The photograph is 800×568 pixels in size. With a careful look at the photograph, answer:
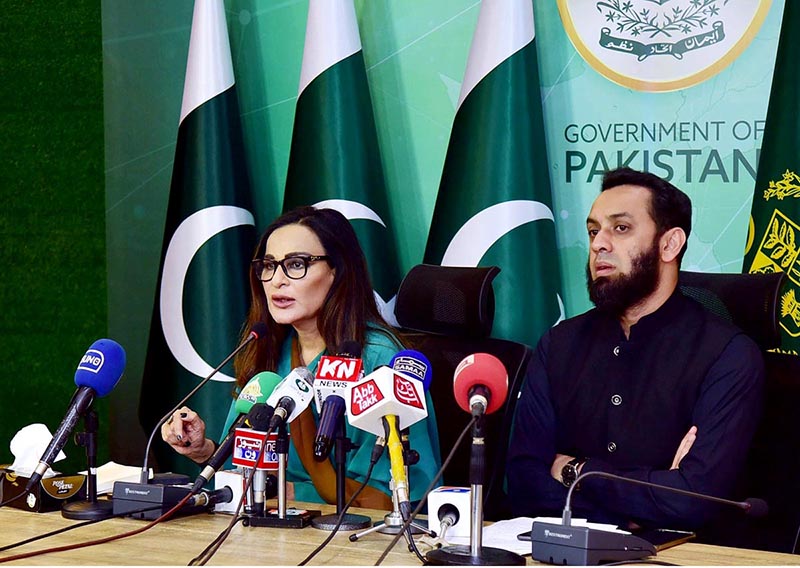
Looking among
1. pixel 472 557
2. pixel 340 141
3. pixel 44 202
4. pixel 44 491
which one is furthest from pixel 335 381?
pixel 44 202

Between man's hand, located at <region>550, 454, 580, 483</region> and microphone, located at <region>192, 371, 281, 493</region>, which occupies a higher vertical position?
microphone, located at <region>192, 371, 281, 493</region>

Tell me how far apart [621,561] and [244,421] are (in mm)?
815

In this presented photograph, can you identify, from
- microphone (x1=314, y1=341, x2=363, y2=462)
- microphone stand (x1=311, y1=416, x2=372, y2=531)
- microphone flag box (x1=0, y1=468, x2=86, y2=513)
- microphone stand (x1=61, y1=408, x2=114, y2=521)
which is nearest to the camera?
microphone (x1=314, y1=341, x2=363, y2=462)

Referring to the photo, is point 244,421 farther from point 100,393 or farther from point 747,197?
point 747,197

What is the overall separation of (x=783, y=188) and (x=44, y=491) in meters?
2.24

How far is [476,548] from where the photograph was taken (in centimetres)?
189

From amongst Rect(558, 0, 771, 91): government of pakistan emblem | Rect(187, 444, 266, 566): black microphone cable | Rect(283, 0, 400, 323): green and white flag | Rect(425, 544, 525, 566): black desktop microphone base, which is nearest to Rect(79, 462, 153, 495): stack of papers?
Rect(187, 444, 266, 566): black microphone cable

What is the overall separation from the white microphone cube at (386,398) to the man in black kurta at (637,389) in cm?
77

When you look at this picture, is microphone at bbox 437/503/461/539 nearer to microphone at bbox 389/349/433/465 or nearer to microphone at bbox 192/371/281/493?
microphone at bbox 389/349/433/465

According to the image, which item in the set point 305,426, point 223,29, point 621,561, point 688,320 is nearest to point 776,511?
point 688,320

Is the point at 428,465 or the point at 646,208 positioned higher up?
the point at 646,208

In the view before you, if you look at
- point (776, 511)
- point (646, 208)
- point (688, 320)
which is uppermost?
point (646, 208)

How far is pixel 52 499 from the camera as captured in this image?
2.46 metres

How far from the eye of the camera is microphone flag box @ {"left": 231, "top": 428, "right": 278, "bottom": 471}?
7.31 ft
